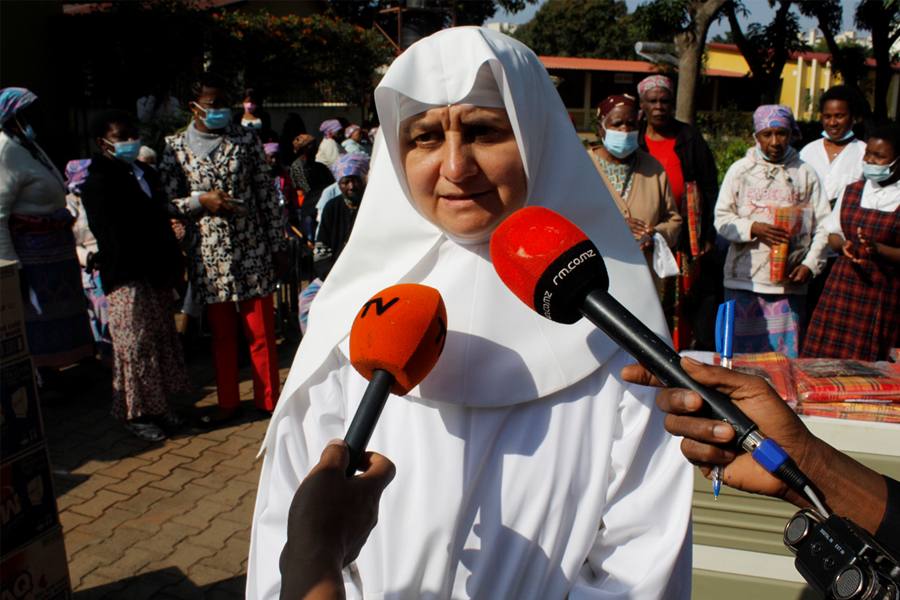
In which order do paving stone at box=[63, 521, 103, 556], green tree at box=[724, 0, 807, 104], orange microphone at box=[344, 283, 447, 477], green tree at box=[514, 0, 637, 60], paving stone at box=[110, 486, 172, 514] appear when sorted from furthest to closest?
green tree at box=[514, 0, 637, 60] → green tree at box=[724, 0, 807, 104] → paving stone at box=[110, 486, 172, 514] → paving stone at box=[63, 521, 103, 556] → orange microphone at box=[344, 283, 447, 477]

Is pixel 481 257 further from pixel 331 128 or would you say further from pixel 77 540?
pixel 331 128

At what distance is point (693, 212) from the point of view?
521 cm

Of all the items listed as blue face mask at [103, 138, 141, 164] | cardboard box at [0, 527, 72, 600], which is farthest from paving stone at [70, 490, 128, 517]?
blue face mask at [103, 138, 141, 164]

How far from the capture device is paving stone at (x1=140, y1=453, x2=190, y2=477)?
4504 mm

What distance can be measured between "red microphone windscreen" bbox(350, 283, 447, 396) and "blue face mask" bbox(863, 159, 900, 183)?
3954 mm

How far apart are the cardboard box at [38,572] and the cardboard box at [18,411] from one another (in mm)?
364

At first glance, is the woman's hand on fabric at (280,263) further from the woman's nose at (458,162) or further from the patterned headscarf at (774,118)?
the woman's nose at (458,162)

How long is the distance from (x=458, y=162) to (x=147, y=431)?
418 cm

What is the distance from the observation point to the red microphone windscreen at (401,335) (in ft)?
4.31

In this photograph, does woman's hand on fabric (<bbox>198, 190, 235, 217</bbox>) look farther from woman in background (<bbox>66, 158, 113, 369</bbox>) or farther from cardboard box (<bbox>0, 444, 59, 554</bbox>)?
cardboard box (<bbox>0, 444, 59, 554</bbox>)

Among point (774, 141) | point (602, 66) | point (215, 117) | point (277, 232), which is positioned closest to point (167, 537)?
point (277, 232)

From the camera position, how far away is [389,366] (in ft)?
4.27

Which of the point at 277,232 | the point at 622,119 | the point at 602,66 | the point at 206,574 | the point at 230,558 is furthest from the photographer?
the point at 602,66

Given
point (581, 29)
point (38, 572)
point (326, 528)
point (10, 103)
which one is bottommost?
point (38, 572)
